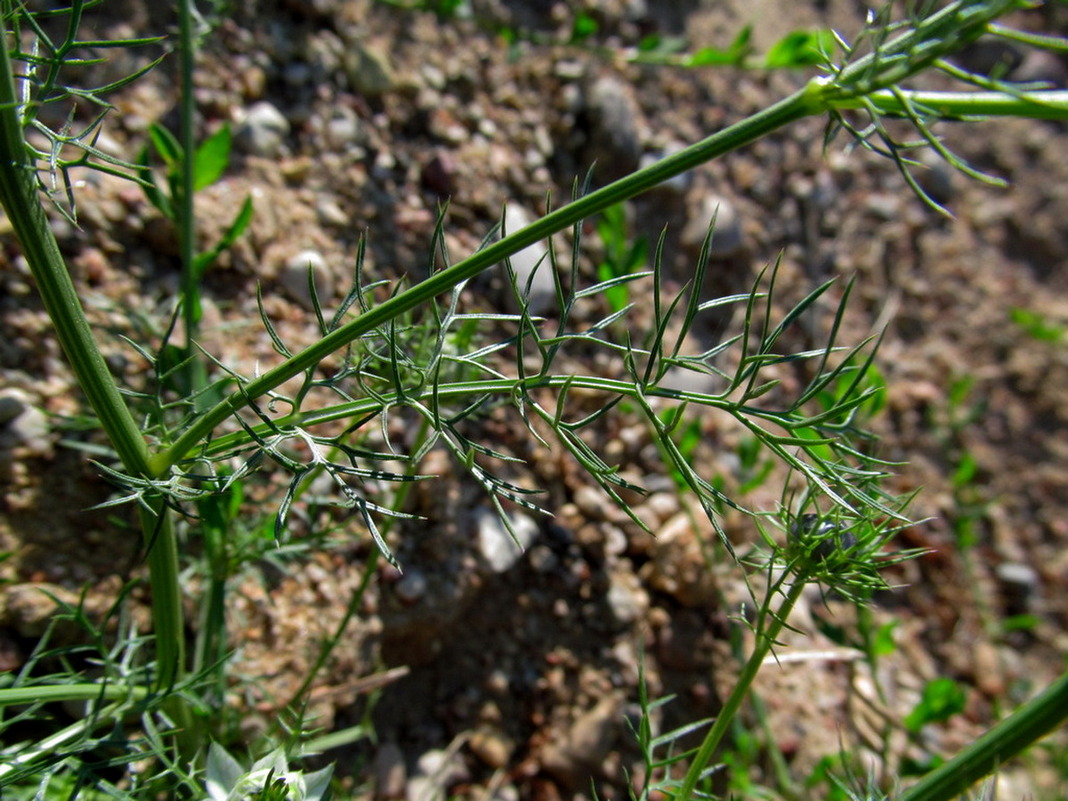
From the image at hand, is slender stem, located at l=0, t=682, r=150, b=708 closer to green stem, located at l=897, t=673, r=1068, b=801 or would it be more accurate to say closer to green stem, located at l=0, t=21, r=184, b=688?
green stem, located at l=0, t=21, r=184, b=688

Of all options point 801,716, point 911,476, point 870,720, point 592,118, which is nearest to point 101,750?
point 801,716

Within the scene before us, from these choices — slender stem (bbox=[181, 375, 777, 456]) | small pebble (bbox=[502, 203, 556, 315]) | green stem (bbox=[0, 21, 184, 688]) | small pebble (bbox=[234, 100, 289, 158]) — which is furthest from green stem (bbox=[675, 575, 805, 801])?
small pebble (bbox=[234, 100, 289, 158])

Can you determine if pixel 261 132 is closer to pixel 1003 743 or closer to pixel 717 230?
pixel 717 230

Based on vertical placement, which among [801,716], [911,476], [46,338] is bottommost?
[801,716]

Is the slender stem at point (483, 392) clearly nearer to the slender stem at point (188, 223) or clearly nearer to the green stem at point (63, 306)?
the green stem at point (63, 306)

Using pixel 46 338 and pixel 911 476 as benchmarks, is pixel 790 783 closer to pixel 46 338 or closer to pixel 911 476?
pixel 911 476
